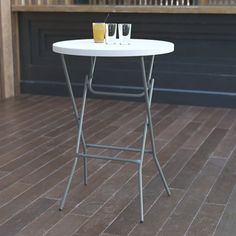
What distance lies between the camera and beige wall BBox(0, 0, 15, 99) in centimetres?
538

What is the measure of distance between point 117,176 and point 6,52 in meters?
2.80

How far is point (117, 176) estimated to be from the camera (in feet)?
10.5

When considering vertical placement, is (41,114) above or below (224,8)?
below

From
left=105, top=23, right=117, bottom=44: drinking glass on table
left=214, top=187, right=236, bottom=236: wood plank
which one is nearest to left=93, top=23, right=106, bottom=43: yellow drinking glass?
left=105, top=23, right=117, bottom=44: drinking glass on table

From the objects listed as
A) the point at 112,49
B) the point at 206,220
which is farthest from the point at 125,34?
the point at 206,220

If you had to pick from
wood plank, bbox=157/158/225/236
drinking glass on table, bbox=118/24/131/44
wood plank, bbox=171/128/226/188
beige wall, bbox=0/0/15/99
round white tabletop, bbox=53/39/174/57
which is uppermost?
drinking glass on table, bbox=118/24/131/44

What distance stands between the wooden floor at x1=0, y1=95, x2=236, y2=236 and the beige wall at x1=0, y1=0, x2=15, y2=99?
60cm

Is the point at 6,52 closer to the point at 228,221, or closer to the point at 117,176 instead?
the point at 117,176

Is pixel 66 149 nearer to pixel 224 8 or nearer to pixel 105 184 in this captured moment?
pixel 105 184

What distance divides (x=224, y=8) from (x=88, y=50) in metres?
2.64

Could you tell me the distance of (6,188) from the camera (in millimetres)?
2996

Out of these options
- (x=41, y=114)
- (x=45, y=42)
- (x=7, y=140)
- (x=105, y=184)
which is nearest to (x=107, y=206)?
(x=105, y=184)

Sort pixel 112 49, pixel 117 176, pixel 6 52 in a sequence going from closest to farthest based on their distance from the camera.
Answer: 1. pixel 112 49
2. pixel 117 176
3. pixel 6 52

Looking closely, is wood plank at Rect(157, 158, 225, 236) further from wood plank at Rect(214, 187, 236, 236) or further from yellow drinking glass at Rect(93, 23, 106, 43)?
yellow drinking glass at Rect(93, 23, 106, 43)
